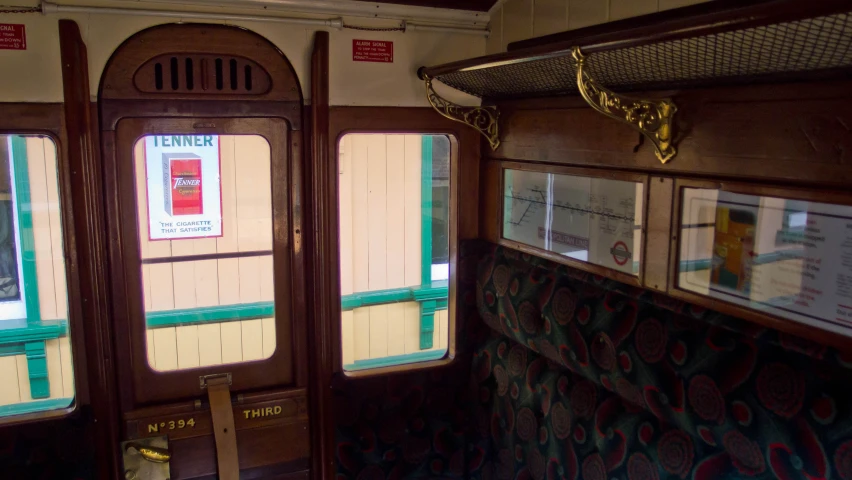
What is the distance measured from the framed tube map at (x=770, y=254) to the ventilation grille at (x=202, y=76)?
1857 mm

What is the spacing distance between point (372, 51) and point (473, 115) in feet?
1.83

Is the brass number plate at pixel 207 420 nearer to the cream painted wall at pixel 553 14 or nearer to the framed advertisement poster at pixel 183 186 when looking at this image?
the framed advertisement poster at pixel 183 186

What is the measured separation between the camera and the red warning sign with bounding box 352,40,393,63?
9.99 feet

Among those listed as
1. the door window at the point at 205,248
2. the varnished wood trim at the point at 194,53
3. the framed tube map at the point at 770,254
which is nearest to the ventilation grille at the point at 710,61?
the framed tube map at the point at 770,254

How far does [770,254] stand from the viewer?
191 centimetres

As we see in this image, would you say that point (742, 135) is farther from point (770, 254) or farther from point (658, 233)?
point (658, 233)

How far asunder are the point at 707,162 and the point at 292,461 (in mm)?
2307

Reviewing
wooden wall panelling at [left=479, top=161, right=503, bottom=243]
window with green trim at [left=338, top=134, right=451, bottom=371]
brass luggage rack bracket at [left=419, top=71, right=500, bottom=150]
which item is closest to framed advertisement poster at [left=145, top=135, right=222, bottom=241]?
window with green trim at [left=338, top=134, right=451, bottom=371]

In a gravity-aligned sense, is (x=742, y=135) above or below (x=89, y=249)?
above

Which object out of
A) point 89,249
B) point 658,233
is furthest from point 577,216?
point 89,249

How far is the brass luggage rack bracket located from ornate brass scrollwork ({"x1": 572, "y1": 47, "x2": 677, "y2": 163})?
41.5 inches

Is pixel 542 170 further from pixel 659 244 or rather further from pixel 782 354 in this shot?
pixel 782 354

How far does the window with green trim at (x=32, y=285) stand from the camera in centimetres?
273

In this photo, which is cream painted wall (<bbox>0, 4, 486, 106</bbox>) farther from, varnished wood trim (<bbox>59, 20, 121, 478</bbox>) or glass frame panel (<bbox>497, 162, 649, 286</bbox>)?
glass frame panel (<bbox>497, 162, 649, 286</bbox>)
